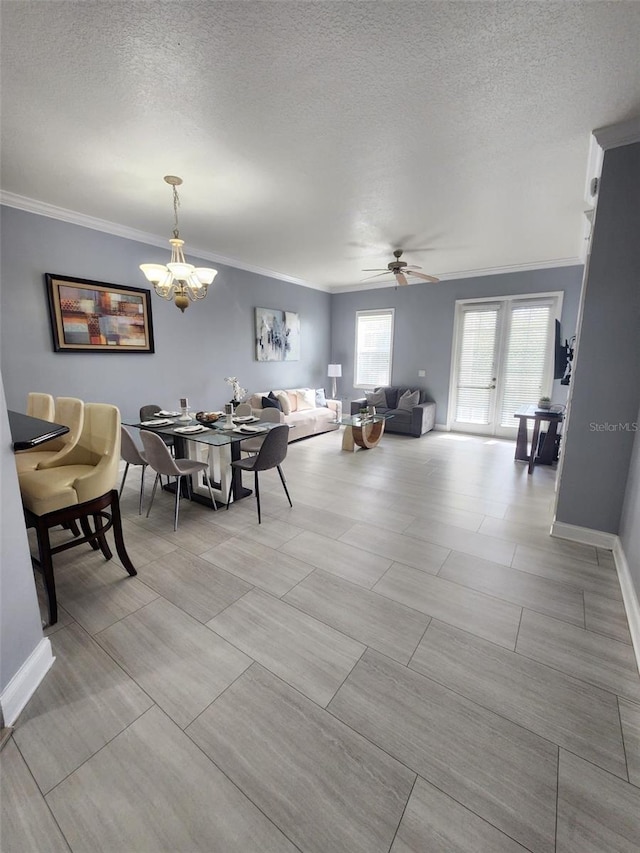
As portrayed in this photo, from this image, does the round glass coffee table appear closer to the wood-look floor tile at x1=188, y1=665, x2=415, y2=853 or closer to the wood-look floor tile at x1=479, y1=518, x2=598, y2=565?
the wood-look floor tile at x1=479, y1=518, x2=598, y2=565

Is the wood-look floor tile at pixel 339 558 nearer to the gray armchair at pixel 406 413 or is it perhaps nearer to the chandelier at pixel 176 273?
the chandelier at pixel 176 273

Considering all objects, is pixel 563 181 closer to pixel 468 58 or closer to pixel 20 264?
pixel 468 58

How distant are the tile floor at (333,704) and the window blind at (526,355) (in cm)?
380

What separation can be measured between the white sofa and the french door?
2266 millimetres

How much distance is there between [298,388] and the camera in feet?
22.8

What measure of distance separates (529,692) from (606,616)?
832mm

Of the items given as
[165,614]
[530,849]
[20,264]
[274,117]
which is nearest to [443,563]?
[530,849]

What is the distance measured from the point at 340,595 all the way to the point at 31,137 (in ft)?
11.9

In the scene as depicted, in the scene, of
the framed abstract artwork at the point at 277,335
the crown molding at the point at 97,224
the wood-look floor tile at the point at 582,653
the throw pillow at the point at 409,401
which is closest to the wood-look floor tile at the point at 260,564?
the wood-look floor tile at the point at 582,653

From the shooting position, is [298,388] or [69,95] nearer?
[69,95]

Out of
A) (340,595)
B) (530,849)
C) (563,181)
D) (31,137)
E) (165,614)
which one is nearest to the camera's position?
(530,849)

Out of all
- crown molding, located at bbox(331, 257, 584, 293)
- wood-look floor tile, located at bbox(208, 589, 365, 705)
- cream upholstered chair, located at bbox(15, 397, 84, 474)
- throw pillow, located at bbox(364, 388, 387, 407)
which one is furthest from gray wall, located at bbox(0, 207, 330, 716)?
crown molding, located at bbox(331, 257, 584, 293)

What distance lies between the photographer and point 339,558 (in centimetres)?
244

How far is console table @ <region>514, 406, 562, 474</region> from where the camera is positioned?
4.29 m
